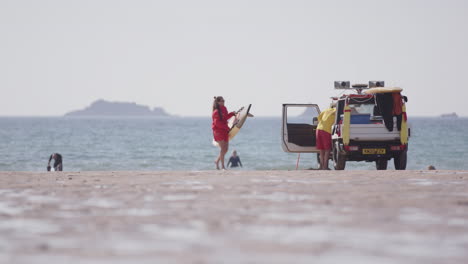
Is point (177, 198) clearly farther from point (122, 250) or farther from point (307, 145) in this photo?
point (307, 145)

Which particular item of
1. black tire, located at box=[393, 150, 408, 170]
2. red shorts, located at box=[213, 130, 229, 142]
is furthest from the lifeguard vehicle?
red shorts, located at box=[213, 130, 229, 142]

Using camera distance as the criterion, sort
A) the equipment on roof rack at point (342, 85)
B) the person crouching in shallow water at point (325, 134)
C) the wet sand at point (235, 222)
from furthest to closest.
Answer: the equipment on roof rack at point (342, 85)
the person crouching in shallow water at point (325, 134)
the wet sand at point (235, 222)

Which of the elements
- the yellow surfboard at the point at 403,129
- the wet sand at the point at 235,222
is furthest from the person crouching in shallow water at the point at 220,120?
the wet sand at the point at 235,222

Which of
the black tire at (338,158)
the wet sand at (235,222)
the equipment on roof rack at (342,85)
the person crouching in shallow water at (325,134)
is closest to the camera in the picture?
the wet sand at (235,222)

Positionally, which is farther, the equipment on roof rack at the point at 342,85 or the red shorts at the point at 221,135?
the equipment on roof rack at the point at 342,85

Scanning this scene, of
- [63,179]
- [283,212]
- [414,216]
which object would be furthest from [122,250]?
[63,179]

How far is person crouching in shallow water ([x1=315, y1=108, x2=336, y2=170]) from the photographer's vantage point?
51.5ft

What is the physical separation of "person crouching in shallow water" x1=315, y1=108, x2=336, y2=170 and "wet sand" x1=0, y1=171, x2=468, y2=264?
5230mm

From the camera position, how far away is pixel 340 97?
628 inches

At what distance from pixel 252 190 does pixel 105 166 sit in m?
34.5

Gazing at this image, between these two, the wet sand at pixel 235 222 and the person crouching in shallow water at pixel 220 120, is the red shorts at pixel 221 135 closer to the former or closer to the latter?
the person crouching in shallow water at pixel 220 120

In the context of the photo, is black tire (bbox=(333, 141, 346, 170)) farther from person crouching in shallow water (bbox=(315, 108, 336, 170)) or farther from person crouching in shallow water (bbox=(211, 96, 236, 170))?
person crouching in shallow water (bbox=(211, 96, 236, 170))

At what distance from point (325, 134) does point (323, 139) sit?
0.13 meters

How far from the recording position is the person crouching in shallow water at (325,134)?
15711mm
